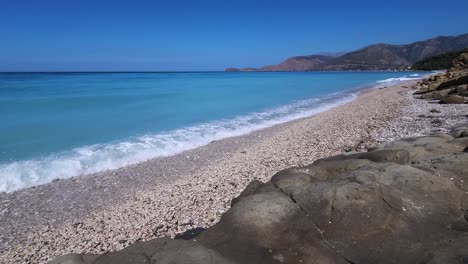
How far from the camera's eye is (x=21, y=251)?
5.75 meters

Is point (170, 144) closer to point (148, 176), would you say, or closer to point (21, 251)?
point (148, 176)

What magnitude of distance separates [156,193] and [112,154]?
4.97 metres

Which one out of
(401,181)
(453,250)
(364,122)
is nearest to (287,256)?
(453,250)

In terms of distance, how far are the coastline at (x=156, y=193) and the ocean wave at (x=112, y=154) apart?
66 cm

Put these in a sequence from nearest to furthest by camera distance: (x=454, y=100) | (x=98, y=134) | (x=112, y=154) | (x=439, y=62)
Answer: (x=112, y=154)
(x=98, y=134)
(x=454, y=100)
(x=439, y=62)

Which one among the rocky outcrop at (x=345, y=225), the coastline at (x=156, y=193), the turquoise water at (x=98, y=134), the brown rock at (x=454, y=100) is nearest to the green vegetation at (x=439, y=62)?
the brown rock at (x=454, y=100)

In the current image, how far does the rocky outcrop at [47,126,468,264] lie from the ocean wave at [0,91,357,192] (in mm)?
7014

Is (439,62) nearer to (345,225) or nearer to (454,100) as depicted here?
(454,100)

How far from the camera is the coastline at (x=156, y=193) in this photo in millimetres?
5998

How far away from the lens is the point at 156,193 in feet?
26.0

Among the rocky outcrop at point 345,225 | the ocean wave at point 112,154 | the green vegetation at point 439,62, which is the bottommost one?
the ocean wave at point 112,154

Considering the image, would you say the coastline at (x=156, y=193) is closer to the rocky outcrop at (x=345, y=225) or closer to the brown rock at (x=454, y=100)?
the rocky outcrop at (x=345, y=225)

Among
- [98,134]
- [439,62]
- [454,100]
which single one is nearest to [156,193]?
[98,134]

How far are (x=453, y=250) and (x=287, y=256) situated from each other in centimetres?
183
